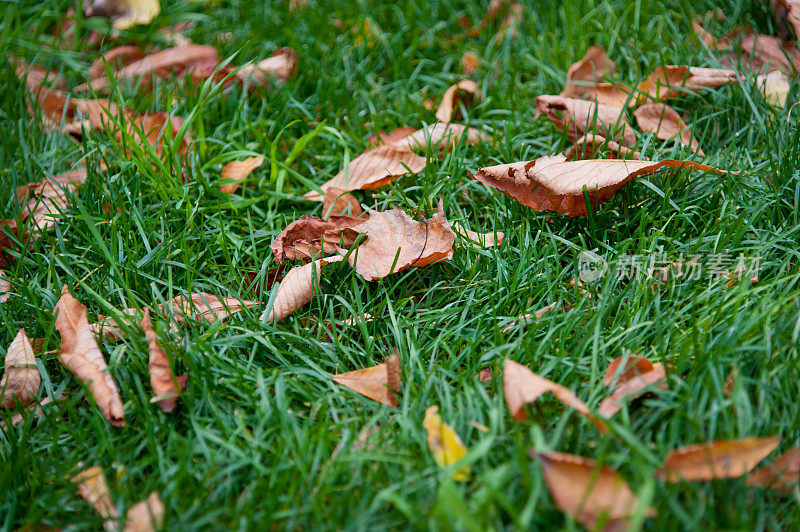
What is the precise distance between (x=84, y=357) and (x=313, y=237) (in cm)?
75

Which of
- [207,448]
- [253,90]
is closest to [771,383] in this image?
[207,448]

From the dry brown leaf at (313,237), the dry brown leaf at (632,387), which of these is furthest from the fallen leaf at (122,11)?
the dry brown leaf at (632,387)

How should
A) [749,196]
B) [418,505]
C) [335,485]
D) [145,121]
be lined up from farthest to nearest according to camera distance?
1. [145,121]
2. [749,196]
3. [335,485]
4. [418,505]

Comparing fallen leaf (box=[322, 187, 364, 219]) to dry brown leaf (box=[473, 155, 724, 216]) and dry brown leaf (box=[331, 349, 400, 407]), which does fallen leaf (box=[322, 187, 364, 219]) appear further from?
dry brown leaf (box=[331, 349, 400, 407])

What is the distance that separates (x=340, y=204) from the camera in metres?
2.30

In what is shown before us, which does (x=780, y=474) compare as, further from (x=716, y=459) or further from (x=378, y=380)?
(x=378, y=380)

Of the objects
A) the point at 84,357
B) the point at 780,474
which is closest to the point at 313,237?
the point at 84,357

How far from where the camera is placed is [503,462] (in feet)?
4.86

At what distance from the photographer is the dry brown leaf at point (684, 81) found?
8.05 feet

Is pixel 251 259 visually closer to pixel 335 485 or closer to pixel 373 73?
pixel 335 485

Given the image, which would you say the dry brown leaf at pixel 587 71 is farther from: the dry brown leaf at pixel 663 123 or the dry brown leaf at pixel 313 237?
the dry brown leaf at pixel 313 237

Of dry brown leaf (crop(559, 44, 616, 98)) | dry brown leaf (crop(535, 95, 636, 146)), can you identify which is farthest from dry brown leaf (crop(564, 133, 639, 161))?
dry brown leaf (crop(559, 44, 616, 98))

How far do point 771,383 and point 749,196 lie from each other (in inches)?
29.5

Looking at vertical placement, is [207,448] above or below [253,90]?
below
